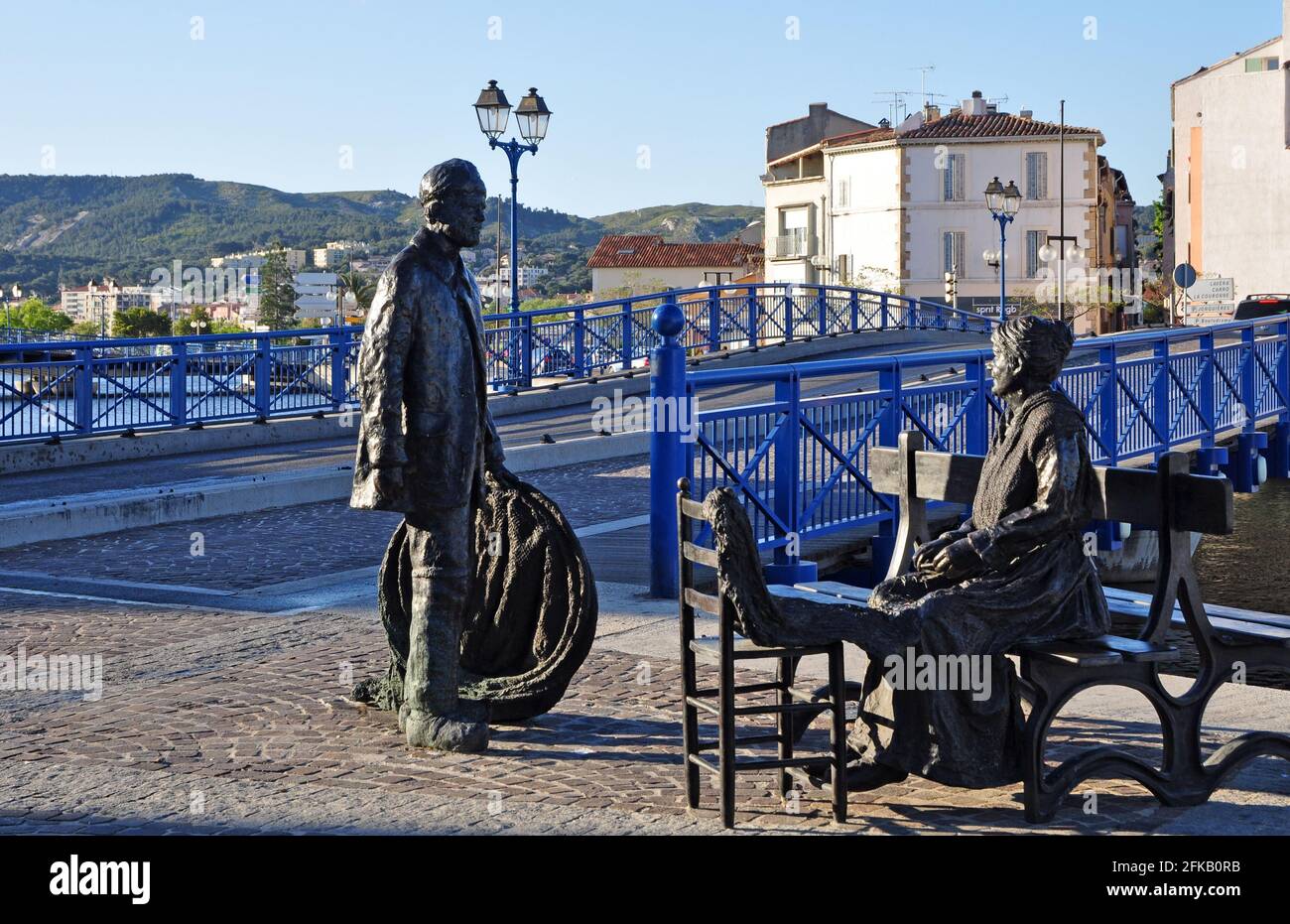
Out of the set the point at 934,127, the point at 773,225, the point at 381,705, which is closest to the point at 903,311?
the point at 381,705

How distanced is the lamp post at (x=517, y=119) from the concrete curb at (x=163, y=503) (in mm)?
9822

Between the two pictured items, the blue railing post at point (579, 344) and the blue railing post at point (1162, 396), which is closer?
the blue railing post at point (1162, 396)

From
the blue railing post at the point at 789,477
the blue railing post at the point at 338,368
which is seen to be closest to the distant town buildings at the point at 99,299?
the blue railing post at the point at 338,368

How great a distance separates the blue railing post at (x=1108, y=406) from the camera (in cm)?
1529

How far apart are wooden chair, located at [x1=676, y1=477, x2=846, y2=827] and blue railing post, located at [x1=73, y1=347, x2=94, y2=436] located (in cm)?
1400

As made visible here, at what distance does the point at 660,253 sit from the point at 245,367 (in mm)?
95302

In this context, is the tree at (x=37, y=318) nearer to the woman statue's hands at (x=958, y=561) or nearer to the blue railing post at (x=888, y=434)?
the blue railing post at (x=888, y=434)

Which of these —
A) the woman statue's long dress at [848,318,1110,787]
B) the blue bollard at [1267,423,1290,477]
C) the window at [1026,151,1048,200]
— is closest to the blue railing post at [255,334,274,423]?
the blue bollard at [1267,423,1290,477]

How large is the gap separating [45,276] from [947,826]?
150m

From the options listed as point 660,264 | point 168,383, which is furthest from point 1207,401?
point 660,264

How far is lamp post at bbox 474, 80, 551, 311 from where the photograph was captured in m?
24.8

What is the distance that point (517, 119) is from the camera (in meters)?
25.1

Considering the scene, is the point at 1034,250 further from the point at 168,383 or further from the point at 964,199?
the point at 168,383

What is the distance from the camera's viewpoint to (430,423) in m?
5.99
